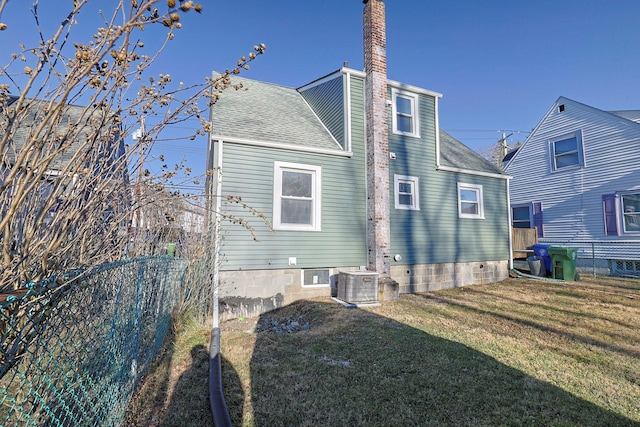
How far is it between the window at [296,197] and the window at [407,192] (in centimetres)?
262

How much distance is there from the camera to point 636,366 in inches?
164

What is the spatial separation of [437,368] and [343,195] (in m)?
5.41

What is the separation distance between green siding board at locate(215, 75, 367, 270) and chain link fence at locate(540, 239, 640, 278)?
8435 mm

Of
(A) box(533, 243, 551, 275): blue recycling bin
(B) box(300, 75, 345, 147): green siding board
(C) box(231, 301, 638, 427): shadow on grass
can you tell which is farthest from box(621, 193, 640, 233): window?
(C) box(231, 301, 638, 427): shadow on grass

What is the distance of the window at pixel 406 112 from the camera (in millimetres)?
10012

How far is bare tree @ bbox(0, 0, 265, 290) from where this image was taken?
5.83ft

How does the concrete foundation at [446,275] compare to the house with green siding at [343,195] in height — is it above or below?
below

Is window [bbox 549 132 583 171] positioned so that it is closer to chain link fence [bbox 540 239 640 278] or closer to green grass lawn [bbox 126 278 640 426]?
→ chain link fence [bbox 540 239 640 278]

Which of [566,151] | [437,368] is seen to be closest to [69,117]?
[437,368]

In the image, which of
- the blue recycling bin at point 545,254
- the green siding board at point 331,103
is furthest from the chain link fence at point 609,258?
the green siding board at point 331,103

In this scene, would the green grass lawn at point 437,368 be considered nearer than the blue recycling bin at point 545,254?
Yes

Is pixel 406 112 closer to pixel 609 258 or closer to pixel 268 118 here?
pixel 268 118

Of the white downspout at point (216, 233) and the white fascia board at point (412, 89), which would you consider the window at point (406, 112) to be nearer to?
the white fascia board at point (412, 89)

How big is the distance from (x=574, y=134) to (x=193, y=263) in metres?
15.9
